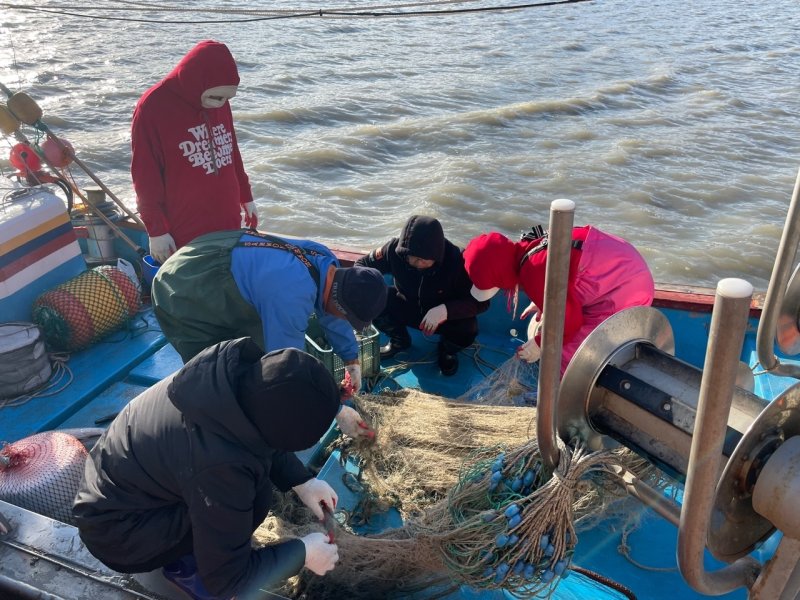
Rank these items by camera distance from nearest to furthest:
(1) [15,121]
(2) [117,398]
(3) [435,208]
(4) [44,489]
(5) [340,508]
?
(4) [44,489] → (5) [340,508] → (2) [117,398] → (1) [15,121] → (3) [435,208]

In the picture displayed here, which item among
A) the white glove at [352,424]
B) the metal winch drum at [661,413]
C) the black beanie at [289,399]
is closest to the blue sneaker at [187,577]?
the black beanie at [289,399]

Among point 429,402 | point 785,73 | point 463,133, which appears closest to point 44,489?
point 429,402

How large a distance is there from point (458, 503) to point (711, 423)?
125 centimetres

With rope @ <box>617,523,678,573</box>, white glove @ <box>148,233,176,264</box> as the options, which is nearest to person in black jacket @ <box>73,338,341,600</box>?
rope @ <box>617,523,678,573</box>

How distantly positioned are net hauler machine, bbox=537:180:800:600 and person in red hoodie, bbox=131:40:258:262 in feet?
8.33

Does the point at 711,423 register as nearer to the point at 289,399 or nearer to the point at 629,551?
the point at 289,399

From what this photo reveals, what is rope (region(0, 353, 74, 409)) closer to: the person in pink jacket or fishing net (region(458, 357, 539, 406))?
fishing net (region(458, 357, 539, 406))

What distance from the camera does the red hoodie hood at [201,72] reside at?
11.5 feet

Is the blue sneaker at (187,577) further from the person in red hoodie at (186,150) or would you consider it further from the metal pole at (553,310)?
the person in red hoodie at (186,150)

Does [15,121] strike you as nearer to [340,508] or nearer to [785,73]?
[340,508]

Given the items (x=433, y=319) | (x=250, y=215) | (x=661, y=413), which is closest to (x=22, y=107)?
(x=250, y=215)

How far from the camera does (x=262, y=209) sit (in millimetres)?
9039

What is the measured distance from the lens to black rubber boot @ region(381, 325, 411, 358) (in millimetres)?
4344

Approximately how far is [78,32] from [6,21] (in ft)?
6.62
